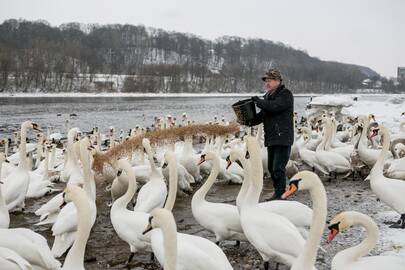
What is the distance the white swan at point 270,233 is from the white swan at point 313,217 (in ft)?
2.53

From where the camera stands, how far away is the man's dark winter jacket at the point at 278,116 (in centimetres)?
738

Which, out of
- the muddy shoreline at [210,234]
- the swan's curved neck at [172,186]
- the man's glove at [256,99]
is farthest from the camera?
the man's glove at [256,99]

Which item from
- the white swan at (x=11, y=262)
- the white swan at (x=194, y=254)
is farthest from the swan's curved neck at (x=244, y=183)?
the white swan at (x=11, y=262)

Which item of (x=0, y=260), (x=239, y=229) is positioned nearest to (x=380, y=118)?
(x=239, y=229)

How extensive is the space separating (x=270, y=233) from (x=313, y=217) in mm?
963

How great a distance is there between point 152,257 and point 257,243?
154 centimetres

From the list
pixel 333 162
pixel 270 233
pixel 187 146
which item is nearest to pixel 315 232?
pixel 270 233

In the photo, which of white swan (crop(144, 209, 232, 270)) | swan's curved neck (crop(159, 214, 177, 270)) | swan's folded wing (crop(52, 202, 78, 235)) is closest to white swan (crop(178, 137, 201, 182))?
swan's folded wing (crop(52, 202, 78, 235))

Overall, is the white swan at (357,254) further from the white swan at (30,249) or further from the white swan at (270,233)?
the white swan at (30,249)

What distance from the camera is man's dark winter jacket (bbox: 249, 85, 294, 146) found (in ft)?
24.2

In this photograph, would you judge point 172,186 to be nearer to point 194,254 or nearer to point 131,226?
point 131,226

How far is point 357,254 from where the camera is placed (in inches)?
169

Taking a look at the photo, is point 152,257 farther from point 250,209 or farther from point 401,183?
point 401,183

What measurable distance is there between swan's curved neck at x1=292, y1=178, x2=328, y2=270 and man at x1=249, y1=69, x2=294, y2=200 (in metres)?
3.29
